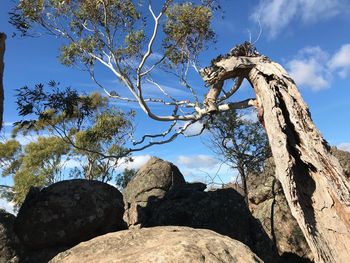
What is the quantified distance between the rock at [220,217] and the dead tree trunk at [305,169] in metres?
6.00

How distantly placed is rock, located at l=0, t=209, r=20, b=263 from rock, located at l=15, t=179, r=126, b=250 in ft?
1.02

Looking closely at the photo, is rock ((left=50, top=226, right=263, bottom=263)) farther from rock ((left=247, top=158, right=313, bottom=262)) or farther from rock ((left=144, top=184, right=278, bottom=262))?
rock ((left=247, top=158, right=313, bottom=262))

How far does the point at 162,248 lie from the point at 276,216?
49.3 ft

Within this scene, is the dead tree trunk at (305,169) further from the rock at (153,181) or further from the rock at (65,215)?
the rock at (153,181)

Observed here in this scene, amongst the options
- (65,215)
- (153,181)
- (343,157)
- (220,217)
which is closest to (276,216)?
(343,157)

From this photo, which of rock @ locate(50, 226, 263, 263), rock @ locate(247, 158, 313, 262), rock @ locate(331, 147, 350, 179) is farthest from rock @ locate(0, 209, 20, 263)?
rock @ locate(331, 147, 350, 179)

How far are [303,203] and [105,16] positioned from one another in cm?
1255

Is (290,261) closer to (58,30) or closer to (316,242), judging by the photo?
(316,242)

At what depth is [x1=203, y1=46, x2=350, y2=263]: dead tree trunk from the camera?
6.96 meters

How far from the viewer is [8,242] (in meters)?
11.0

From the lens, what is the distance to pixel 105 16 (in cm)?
1728

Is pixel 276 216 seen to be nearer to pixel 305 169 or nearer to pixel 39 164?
pixel 305 169

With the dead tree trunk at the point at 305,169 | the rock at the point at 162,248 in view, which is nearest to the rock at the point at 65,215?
the dead tree trunk at the point at 305,169

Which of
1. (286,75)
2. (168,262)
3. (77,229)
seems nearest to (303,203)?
(286,75)
